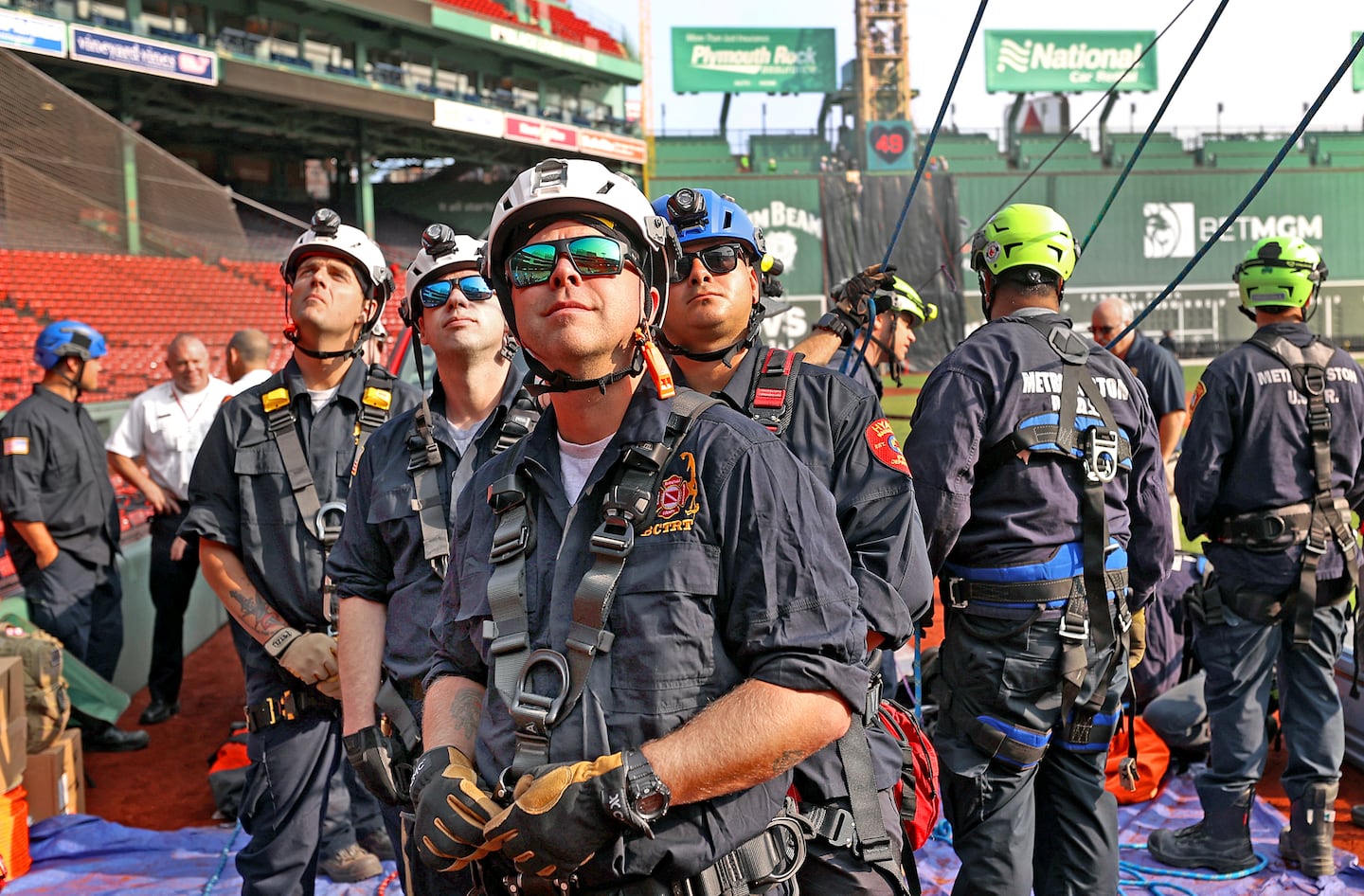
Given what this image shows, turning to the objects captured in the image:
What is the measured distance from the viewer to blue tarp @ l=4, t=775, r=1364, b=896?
4750 millimetres

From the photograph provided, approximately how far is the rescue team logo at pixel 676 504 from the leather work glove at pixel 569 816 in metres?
0.41

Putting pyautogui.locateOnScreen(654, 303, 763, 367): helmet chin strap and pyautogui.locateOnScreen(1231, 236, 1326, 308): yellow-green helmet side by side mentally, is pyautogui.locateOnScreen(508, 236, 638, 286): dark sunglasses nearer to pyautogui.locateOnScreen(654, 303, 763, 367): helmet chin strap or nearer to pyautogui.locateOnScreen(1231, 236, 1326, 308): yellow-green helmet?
pyautogui.locateOnScreen(654, 303, 763, 367): helmet chin strap

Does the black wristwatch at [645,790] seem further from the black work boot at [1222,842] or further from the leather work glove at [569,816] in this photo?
the black work boot at [1222,842]

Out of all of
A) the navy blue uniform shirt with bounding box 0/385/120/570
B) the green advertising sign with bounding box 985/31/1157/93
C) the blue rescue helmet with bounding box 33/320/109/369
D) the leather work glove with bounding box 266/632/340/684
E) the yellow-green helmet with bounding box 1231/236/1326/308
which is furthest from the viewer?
the green advertising sign with bounding box 985/31/1157/93

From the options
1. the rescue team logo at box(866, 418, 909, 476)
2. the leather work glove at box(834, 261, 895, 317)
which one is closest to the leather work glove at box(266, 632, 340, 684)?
the rescue team logo at box(866, 418, 909, 476)

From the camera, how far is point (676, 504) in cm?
196

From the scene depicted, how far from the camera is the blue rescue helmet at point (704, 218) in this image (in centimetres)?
337

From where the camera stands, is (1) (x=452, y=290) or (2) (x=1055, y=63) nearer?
(1) (x=452, y=290)

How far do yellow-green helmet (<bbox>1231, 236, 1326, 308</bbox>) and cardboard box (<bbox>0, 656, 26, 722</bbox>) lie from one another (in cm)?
616

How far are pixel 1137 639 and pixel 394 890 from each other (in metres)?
3.59

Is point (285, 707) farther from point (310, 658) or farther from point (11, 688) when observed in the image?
point (11, 688)

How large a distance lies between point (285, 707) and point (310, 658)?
24 cm

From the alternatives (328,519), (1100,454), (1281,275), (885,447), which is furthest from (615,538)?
(1281,275)

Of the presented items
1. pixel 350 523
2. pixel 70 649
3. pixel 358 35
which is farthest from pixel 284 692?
pixel 358 35
